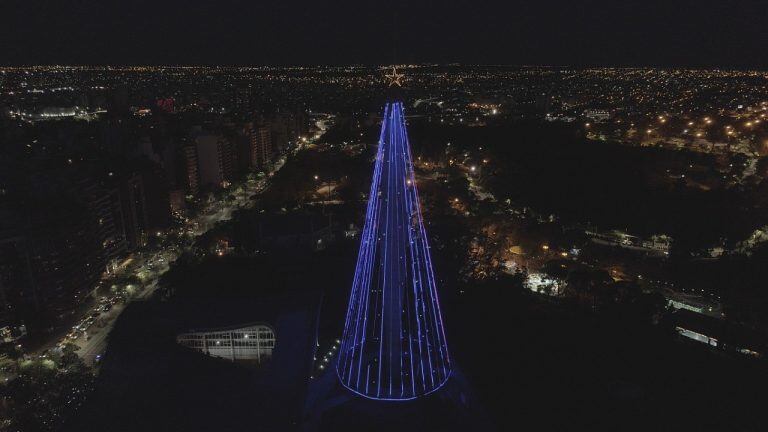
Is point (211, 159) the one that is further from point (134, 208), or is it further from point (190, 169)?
point (134, 208)

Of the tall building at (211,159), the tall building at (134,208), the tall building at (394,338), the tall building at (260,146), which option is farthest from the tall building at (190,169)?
the tall building at (394,338)

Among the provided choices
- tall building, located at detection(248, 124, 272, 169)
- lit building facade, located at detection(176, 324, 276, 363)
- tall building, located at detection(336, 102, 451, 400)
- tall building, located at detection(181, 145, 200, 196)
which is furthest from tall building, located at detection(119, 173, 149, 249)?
tall building, located at detection(248, 124, 272, 169)

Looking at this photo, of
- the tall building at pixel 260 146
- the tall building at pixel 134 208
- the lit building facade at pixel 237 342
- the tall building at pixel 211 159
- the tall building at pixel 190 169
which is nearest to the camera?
the lit building facade at pixel 237 342

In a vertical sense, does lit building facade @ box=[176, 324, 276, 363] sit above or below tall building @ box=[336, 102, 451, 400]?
below

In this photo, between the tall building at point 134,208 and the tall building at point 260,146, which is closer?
the tall building at point 134,208

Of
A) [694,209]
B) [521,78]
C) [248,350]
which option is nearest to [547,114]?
[694,209]

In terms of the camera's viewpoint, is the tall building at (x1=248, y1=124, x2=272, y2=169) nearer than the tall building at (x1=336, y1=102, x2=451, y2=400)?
No

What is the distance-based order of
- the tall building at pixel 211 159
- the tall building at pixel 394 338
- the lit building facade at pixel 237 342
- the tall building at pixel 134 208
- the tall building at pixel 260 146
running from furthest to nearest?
the tall building at pixel 260 146 → the tall building at pixel 211 159 → the tall building at pixel 134 208 → the lit building facade at pixel 237 342 → the tall building at pixel 394 338

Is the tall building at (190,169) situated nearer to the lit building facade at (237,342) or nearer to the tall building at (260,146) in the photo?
the tall building at (260,146)

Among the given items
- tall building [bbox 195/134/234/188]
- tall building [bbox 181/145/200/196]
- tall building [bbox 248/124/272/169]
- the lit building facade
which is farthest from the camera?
tall building [bbox 248/124/272/169]

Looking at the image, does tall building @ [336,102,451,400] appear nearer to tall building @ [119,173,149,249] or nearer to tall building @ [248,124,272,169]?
tall building @ [119,173,149,249]

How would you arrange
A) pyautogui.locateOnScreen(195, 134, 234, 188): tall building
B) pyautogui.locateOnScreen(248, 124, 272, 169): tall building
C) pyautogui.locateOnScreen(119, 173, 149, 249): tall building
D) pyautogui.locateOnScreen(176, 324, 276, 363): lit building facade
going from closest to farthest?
pyautogui.locateOnScreen(176, 324, 276, 363): lit building facade → pyautogui.locateOnScreen(119, 173, 149, 249): tall building → pyautogui.locateOnScreen(195, 134, 234, 188): tall building → pyautogui.locateOnScreen(248, 124, 272, 169): tall building
